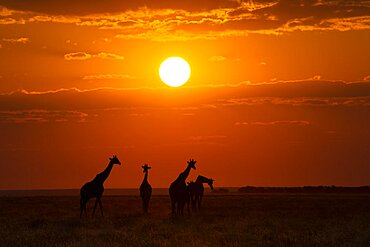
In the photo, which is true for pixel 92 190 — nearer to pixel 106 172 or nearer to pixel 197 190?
pixel 106 172

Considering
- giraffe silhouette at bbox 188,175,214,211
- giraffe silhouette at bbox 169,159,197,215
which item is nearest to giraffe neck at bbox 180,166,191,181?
giraffe silhouette at bbox 169,159,197,215

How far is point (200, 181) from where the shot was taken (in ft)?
156

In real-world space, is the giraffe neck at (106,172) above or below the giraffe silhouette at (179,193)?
above

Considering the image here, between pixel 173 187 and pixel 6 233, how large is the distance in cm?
1418

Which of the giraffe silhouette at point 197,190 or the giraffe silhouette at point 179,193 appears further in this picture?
the giraffe silhouette at point 197,190

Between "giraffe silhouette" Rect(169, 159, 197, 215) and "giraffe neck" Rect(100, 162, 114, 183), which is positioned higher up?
"giraffe neck" Rect(100, 162, 114, 183)

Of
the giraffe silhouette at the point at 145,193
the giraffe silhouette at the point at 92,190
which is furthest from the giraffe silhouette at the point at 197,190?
the giraffe silhouette at the point at 92,190

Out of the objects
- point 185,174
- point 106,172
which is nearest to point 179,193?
point 185,174

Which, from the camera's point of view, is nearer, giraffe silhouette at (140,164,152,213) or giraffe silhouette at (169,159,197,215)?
giraffe silhouette at (169,159,197,215)

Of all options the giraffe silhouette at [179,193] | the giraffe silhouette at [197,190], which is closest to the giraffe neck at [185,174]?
the giraffe silhouette at [179,193]

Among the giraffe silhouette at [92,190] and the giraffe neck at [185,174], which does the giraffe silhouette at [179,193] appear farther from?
the giraffe silhouette at [92,190]

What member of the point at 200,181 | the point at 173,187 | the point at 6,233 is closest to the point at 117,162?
the point at 173,187

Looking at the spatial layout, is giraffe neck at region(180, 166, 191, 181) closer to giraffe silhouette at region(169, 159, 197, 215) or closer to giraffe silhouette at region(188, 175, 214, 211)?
giraffe silhouette at region(169, 159, 197, 215)

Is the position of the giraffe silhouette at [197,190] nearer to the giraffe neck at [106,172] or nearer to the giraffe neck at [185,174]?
the giraffe neck at [185,174]
